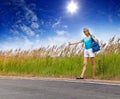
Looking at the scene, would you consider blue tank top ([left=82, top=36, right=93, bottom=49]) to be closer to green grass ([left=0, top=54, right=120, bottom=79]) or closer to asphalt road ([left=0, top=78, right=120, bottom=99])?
green grass ([left=0, top=54, right=120, bottom=79])

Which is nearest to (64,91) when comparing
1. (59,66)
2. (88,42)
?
(88,42)

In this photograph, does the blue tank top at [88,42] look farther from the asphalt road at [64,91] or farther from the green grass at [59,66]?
the asphalt road at [64,91]

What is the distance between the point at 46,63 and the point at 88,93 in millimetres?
9360

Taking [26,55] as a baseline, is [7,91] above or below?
below

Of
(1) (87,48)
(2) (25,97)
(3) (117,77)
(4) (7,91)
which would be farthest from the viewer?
(1) (87,48)

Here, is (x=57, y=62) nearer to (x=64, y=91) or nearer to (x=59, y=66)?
(x=59, y=66)

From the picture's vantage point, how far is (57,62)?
64.2 ft

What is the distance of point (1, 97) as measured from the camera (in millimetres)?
10703

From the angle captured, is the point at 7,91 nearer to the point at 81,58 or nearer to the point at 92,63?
the point at 92,63

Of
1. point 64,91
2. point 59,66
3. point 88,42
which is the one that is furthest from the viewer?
point 59,66

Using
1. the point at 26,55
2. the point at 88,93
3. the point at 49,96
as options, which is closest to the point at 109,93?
the point at 88,93

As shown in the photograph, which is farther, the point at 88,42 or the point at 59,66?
the point at 59,66

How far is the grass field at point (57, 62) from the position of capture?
55.0 feet

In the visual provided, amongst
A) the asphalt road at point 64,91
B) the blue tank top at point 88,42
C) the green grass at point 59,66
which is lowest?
the asphalt road at point 64,91
